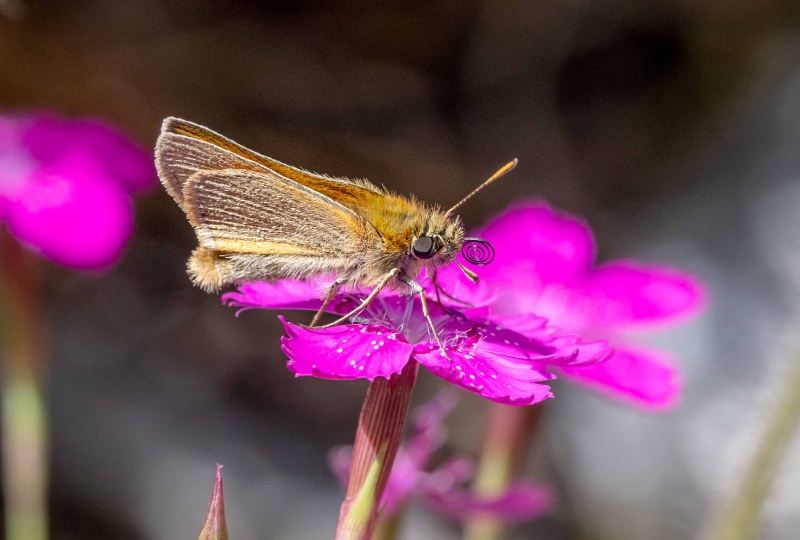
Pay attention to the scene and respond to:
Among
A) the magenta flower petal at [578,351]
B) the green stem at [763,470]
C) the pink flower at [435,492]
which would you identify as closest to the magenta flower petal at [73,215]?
the pink flower at [435,492]

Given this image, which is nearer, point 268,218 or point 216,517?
point 216,517

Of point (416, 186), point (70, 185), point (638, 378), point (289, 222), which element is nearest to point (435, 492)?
point (638, 378)

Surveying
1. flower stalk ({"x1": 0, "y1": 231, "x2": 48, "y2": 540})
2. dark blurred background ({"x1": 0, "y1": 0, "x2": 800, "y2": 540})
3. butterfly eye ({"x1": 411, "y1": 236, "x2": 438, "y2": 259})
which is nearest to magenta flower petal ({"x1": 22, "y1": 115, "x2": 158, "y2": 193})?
flower stalk ({"x1": 0, "y1": 231, "x2": 48, "y2": 540})

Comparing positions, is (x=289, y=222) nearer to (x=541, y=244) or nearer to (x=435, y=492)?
(x=435, y=492)

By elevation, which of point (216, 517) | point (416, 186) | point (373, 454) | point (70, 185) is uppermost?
point (416, 186)

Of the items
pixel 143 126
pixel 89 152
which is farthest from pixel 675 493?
pixel 143 126

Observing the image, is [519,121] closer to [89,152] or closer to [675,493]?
[675,493]

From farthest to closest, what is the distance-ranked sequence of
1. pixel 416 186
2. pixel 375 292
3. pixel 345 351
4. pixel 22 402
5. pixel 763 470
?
pixel 416 186 → pixel 22 402 → pixel 763 470 → pixel 375 292 → pixel 345 351

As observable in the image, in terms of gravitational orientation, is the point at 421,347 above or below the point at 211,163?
below

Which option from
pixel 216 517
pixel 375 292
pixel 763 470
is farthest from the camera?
pixel 763 470
